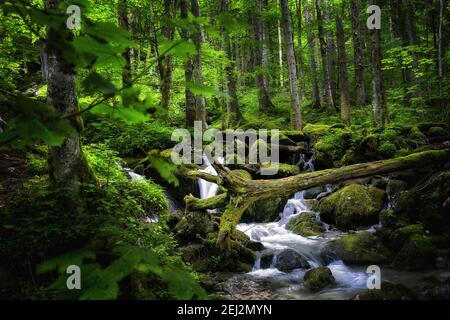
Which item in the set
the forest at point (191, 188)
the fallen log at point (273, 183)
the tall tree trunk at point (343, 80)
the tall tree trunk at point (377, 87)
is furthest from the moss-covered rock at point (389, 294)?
→ the tall tree trunk at point (343, 80)

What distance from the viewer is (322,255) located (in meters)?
8.72

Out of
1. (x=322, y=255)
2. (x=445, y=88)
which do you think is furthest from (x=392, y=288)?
(x=445, y=88)

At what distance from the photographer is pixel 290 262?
8398 millimetres

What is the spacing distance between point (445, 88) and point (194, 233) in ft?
43.5

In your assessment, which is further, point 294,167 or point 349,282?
point 294,167

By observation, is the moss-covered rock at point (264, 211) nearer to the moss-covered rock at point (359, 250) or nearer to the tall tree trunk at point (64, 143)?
the moss-covered rock at point (359, 250)

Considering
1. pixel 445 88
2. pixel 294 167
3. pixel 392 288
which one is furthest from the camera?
pixel 445 88

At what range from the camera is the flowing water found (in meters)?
7.02

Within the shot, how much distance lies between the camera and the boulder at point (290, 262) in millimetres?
8328

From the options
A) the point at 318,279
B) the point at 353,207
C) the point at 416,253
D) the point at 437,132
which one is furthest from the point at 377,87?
the point at 318,279

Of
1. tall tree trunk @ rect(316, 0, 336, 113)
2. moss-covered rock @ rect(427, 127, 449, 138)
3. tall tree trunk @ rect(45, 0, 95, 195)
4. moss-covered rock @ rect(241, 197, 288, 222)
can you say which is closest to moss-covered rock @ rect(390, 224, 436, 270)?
moss-covered rock @ rect(241, 197, 288, 222)

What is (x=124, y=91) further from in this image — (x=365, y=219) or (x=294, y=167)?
(x=294, y=167)

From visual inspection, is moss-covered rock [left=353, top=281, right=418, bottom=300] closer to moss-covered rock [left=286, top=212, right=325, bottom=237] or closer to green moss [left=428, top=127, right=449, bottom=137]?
moss-covered rock [left=286, top=212, right=325, bottom=237]

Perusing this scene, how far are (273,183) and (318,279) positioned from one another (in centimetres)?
258
